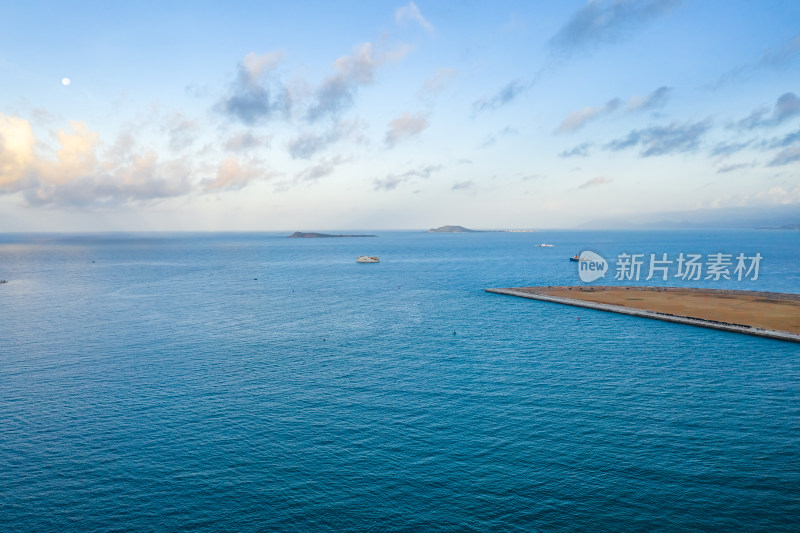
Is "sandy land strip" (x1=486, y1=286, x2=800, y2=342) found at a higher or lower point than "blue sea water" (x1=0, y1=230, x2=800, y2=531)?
higher

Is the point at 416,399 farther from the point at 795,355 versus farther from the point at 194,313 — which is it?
the point at 194,313

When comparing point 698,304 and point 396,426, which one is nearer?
point 396,426

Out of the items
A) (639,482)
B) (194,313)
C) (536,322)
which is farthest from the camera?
(194,313)

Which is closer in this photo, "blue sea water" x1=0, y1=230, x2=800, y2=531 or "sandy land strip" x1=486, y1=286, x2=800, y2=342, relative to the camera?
"blue sea water" x1=0, y1=230, x2=800, y2=531

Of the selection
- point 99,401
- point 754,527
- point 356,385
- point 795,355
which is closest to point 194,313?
point 99,401

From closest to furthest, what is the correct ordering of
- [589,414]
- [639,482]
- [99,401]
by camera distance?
[639,482]
[589,414]
[99,401]
